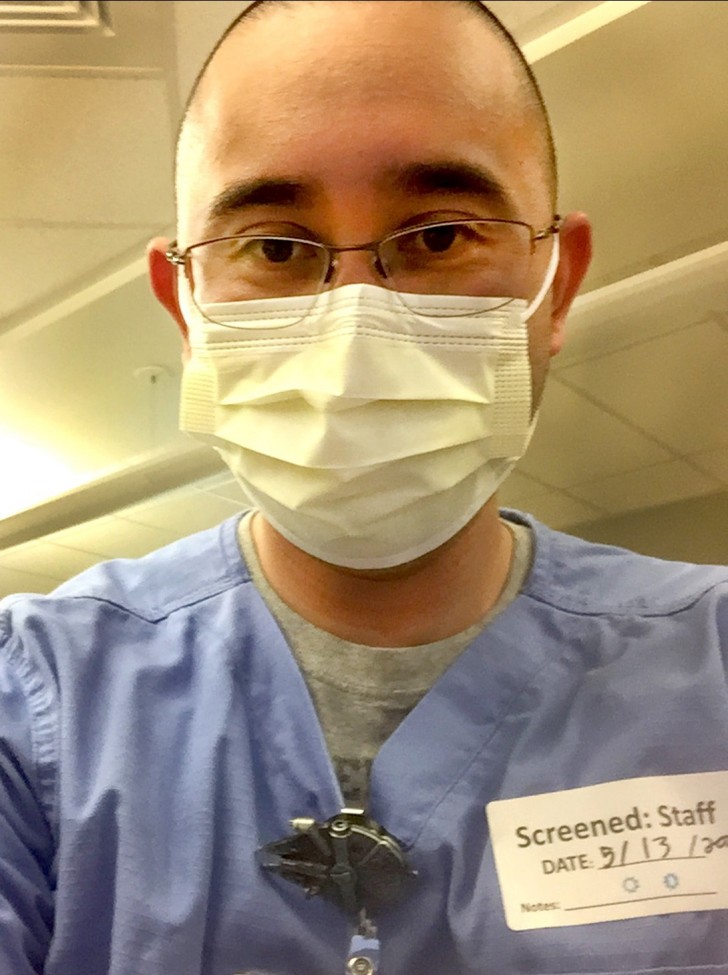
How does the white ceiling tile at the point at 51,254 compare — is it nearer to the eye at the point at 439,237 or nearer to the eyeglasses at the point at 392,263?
the eyeglasses at the point at 392,263

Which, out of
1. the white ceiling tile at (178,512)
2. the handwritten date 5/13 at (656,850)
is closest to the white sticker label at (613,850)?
the handwritten date 5/13 at (656,850)

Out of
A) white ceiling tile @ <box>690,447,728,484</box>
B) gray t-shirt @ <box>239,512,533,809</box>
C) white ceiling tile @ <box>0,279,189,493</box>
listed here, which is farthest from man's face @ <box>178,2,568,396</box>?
white ceiling tile @ <box>0,279,189,493</box>

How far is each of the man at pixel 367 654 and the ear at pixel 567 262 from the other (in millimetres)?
47

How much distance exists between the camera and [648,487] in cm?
144

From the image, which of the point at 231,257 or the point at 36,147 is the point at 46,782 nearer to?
the point at 231,257

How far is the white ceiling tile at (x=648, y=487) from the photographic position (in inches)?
47.2

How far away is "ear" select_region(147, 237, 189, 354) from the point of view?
71 cm

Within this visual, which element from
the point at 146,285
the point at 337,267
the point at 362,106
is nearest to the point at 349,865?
the point at 337,267

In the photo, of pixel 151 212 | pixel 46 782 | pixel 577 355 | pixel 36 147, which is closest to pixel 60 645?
pixel 46 782

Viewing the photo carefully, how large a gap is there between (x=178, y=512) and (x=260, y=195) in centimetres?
117

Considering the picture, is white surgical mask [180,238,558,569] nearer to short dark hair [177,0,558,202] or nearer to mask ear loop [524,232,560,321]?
mask ear loop [524,232,560,321]

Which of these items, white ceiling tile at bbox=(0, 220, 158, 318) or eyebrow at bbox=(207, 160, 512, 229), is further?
white ceiling tile at bbox=(0, 220, 158, 318)

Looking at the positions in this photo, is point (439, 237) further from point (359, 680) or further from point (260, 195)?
point (359, 680)

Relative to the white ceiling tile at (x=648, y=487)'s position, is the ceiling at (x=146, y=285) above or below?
above
